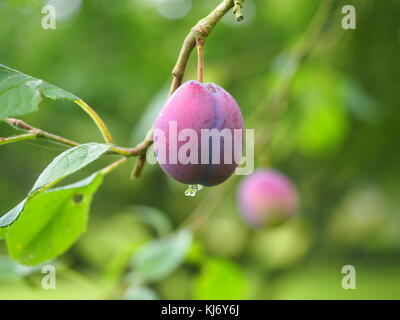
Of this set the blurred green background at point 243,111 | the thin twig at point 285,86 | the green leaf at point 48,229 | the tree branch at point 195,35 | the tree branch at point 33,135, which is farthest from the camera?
the blurred green background at point 243,111

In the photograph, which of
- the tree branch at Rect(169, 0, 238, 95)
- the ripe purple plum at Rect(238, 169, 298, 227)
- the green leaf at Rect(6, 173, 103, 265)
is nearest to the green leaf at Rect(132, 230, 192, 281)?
the ripe purple plum at Rect(238, 169, 298, 227)

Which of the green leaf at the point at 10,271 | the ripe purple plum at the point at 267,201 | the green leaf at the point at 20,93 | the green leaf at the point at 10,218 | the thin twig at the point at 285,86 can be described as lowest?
the green leaf at the point at 10,218

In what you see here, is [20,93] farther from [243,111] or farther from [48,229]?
[243,111]

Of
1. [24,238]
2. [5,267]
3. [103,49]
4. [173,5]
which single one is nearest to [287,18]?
[173,5]

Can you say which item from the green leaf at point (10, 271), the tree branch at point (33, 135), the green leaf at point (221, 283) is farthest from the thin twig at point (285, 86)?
the tree branch at point (33, 135)

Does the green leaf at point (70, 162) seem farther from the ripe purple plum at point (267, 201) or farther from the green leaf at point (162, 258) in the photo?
the ripe purple plum at point (267, 201)

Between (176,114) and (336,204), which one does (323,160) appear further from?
(176,114)

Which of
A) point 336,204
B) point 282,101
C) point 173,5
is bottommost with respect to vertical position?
point 282,101
